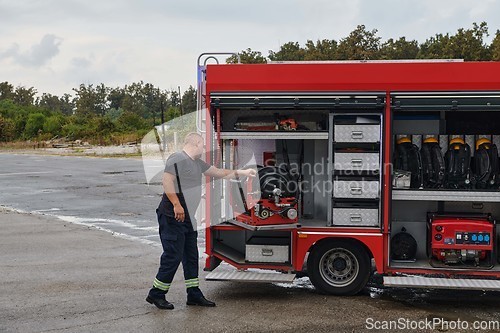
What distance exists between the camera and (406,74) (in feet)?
25.4

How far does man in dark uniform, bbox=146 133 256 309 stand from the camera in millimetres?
7590

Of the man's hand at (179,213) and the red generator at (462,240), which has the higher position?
the man's hand at (179,213)

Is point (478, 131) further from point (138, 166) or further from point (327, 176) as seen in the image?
point (138, 166)

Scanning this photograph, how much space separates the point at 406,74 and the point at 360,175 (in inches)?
48.9

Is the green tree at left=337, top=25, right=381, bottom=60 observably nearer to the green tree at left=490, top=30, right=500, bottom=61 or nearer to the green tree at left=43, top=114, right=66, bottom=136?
the green tree at left=490, top=30, right=500, bottom=61

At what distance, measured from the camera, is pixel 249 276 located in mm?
8023

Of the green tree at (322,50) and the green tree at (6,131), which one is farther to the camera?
the green tree at (6,131)

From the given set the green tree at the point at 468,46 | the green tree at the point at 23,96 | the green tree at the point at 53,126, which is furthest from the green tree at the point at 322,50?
the green tree at the point at 23,96

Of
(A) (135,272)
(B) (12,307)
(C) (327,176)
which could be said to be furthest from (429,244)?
(B) (12,307)

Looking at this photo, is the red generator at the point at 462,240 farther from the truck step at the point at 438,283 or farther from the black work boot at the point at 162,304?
the black work boot at the point at 162,304

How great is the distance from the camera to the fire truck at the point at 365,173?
25.5ft

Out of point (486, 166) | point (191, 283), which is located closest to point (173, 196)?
point (191, 283)

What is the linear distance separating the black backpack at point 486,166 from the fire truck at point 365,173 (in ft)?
0.05

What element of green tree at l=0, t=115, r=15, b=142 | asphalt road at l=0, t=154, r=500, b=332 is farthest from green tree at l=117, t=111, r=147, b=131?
asphalt road at l=0, t=154, r=500, b=332
